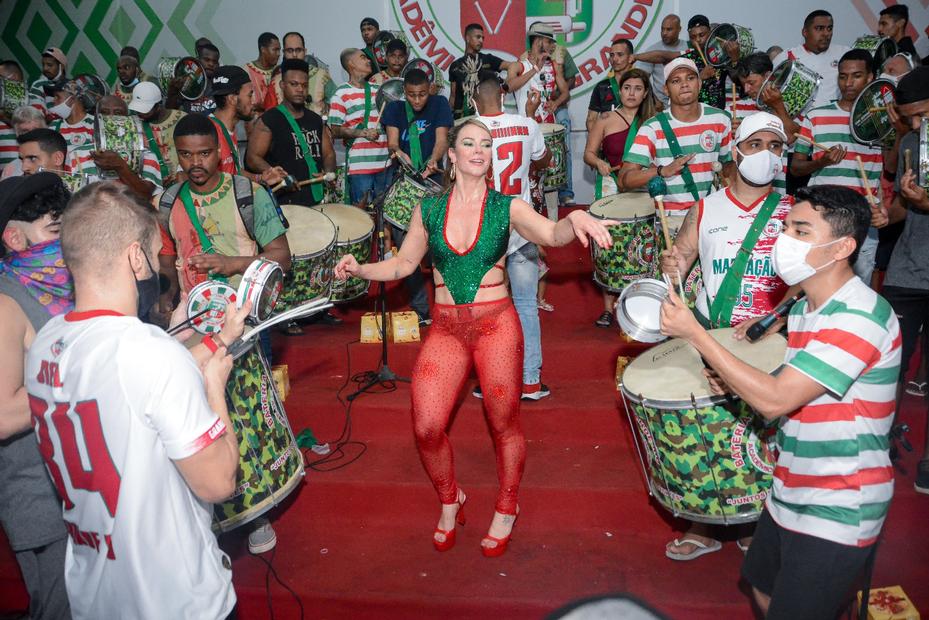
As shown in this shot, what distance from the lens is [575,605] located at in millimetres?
1076

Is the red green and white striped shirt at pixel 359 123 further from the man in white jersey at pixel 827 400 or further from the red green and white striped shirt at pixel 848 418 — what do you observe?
the red green and white striped shirt at pixel 848 418

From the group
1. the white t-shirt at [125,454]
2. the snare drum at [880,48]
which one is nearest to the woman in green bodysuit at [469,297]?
the white t-shirt at [125,454]

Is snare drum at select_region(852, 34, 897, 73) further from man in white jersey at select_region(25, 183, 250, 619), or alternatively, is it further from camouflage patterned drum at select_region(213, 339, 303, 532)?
man in white jersey at select_region(25, 183, 250, 619)

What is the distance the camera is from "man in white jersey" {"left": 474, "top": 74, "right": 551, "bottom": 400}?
499cm

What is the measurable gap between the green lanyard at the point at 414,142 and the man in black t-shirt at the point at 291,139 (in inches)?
27.9

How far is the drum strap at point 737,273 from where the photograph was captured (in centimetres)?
350

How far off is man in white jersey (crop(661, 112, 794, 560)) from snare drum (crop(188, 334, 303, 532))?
1.92 meters

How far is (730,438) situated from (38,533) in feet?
8.48

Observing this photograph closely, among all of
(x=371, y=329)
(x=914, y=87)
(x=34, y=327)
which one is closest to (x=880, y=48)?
(x=914, y=87)

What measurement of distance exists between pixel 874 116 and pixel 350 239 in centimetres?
345

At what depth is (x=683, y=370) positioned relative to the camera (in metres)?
3.34

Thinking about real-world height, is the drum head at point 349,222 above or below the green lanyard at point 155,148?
below

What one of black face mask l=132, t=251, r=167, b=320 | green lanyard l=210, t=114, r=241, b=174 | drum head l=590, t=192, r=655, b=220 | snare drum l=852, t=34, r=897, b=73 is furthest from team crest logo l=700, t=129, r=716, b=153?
black face mask l=132, t=251, r=167, b=320

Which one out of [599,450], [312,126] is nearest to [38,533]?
[599,450]
